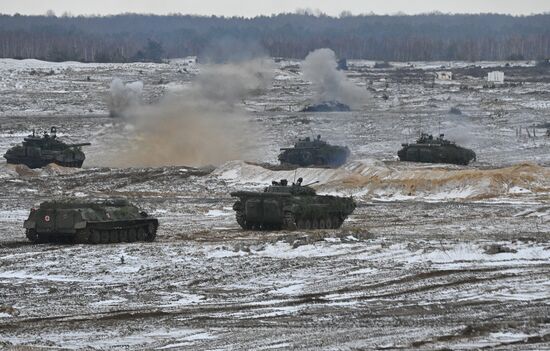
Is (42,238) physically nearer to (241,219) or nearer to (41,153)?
(241,219)

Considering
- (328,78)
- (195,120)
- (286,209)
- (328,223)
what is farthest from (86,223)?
(328,78)

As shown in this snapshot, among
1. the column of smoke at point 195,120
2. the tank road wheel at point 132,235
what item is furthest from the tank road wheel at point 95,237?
the column of smoke at point 195,120

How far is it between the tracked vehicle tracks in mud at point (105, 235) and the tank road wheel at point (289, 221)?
4.57 m

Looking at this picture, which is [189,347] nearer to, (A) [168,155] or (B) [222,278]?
(B) [222,278]

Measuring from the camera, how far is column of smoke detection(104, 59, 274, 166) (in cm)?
7006

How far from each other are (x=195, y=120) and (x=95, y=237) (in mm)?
39052

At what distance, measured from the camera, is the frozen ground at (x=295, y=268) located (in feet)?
60.7

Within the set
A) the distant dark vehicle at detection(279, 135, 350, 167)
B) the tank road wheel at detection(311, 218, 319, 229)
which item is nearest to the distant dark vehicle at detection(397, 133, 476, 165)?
the distant dark vehicle at detection(279, 135, 350, 167)

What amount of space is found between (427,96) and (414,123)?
89.7ft

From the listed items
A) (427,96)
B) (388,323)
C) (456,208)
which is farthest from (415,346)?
(427,96)

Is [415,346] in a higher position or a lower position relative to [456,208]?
higher

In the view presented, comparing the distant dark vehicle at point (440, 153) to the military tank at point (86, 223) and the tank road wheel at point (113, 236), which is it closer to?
the military tank at point (86, 223)

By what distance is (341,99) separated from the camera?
9519cm

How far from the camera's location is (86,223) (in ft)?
107
